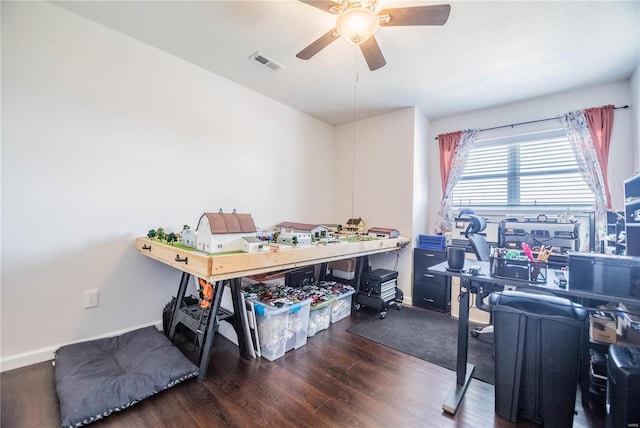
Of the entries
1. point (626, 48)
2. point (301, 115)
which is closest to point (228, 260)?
point (301, 115)

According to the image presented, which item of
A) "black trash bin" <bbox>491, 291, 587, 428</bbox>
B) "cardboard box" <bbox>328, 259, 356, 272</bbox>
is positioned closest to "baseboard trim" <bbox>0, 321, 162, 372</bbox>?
"cardboard box" <bbox>328, 259, 356, 272</bbox>

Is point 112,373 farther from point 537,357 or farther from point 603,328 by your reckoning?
point 603,328

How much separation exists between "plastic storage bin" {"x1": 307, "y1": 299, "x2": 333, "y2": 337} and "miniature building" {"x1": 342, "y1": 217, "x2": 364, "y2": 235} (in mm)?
1254

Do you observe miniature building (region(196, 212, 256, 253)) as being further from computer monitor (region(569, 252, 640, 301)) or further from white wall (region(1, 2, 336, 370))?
computer monitor (region(569, 252, 640, 301))

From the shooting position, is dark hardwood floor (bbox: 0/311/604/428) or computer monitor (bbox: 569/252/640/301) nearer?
computer monitor (bbox: 569/252/640/301)

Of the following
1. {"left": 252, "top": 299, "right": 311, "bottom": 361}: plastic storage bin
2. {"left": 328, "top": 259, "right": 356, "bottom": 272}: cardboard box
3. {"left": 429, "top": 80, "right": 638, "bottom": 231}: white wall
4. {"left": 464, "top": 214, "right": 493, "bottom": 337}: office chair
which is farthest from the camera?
{"left": 328, "top": 259, "right": 356, "bottom": 272}: cardboard box

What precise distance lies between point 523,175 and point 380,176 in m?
1.77

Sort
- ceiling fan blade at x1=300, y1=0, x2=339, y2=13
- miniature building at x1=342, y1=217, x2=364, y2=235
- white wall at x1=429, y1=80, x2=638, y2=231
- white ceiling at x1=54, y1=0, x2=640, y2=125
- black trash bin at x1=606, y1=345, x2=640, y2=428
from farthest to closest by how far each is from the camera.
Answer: miniature building at x1=342, y1=217, x2=364, y2=235, white wall at x1=429, y1=80, x2=638, y2=231, white ceiling at x1=54, y1=0, x2=640, y2=125, ceiling fan blade at x1=300, y1=0, x2=339, y2=13, black trash bin at x1=606, y1=345, x2=640, y2=428

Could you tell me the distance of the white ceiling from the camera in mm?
1884

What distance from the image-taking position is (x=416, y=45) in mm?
2234

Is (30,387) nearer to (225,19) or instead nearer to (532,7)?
(225,19)

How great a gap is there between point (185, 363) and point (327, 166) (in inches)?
129

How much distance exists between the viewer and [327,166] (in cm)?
428

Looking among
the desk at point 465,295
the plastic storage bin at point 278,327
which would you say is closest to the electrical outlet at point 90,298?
the plastic storage bin at point 278,327
